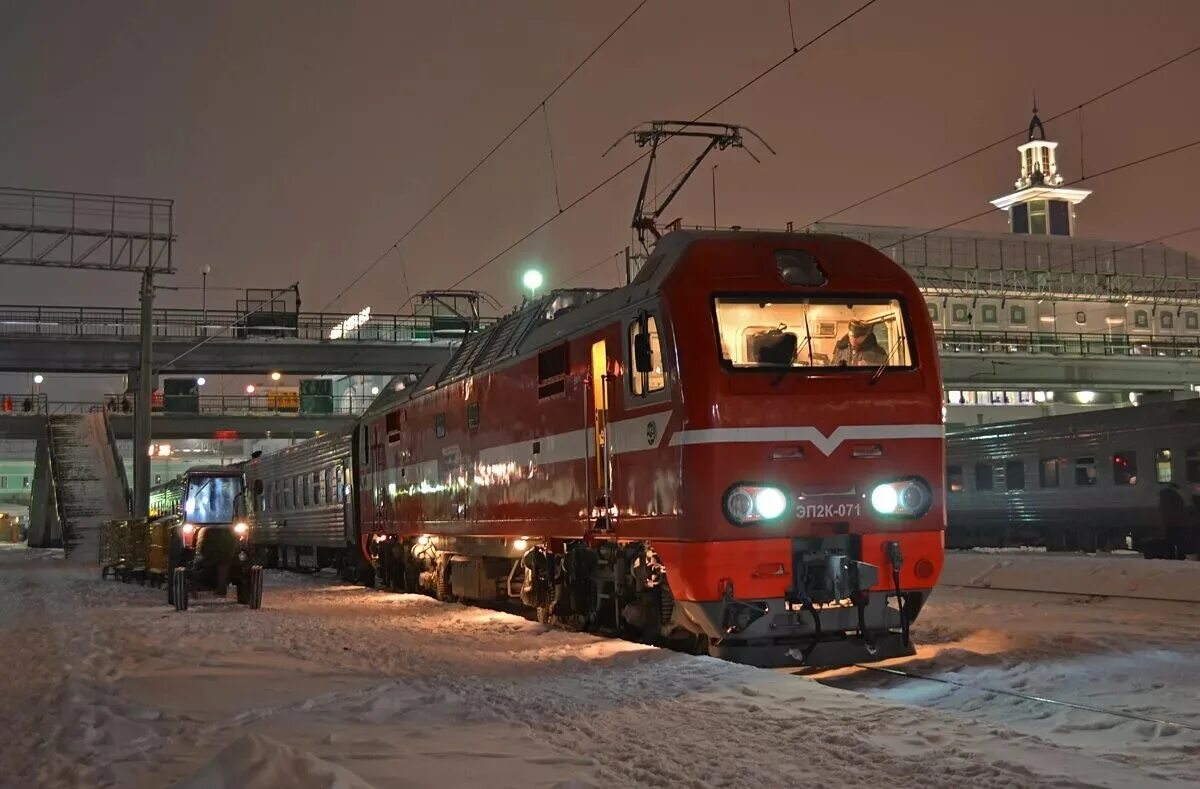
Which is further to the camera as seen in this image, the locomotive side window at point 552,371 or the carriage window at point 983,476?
the carriage window at point 983,476

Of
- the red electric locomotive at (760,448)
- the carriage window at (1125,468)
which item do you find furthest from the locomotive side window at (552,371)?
the carriage window at (1125,468)

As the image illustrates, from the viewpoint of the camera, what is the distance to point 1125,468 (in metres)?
27.5

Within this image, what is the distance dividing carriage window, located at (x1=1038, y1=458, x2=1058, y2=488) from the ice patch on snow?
85.3 ft

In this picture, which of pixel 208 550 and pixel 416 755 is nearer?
A: pixel 416 755

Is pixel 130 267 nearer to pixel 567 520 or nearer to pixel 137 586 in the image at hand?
pixel 137 586

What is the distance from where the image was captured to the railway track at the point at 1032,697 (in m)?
8.84

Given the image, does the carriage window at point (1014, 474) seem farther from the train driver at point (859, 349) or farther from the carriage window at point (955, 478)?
the train driver at point (859, 349)

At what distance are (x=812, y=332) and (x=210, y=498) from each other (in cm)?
1741

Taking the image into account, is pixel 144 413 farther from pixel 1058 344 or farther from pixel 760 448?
pixel 1058 344

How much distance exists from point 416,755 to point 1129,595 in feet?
47.7

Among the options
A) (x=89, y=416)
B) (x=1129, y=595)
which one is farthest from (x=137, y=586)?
(x=89, y=416)

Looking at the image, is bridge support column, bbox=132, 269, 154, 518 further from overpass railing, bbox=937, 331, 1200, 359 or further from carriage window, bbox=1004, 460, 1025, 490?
overpass railing, bbox=937, 331, 1200, 359

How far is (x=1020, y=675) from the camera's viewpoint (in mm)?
11164

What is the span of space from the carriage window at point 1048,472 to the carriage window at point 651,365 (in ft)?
66.8
